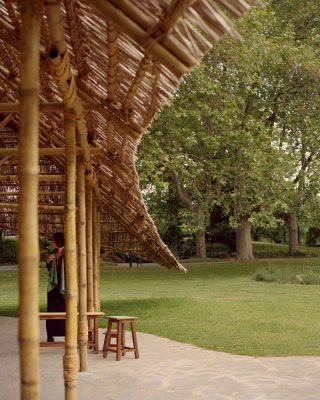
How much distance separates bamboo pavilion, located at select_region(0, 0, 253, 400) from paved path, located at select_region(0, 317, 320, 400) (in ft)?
1.62

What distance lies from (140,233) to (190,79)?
8.16 metres

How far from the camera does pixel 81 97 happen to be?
5.14 meters

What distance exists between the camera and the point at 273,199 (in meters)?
20.9

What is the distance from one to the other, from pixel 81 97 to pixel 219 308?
889 cm

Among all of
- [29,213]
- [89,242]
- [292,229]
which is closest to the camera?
[29,213]

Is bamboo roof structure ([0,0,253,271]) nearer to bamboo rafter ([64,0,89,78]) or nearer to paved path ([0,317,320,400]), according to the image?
bamboo rafter ([64,0,89,78])

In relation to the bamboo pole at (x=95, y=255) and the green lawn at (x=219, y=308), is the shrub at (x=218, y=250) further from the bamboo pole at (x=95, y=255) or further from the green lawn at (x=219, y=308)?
the bamboo pole at (x=95, y=255)

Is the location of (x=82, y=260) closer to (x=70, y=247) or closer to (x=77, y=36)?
(x=70, y=247)

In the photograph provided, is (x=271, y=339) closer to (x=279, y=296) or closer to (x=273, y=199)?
(x=279, y=296)

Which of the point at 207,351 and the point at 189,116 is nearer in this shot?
the point at 207,351

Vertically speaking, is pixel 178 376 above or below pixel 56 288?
below

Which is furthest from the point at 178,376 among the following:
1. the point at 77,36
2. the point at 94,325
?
the point at 77,36

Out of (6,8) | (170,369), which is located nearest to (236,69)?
(170,369)

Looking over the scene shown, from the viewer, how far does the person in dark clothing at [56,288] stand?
8758 millimetres
